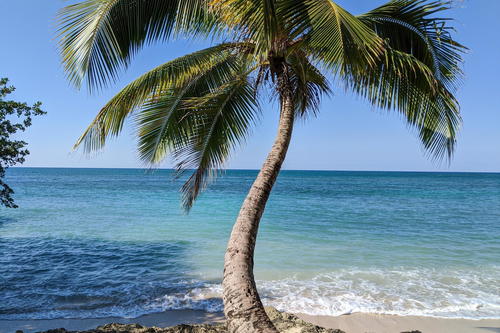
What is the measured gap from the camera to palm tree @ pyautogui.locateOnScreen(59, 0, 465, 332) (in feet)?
10.0

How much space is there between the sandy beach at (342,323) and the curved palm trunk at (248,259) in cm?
385

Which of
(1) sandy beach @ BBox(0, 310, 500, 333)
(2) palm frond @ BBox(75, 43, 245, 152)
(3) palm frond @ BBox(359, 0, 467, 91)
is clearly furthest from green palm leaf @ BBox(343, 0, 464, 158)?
(1) sandy beach @ BBox(0, 310, 500, 333)

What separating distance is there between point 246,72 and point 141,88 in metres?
1.36

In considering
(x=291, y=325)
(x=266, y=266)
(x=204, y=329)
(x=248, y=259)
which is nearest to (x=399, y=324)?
(x=291, y=325)

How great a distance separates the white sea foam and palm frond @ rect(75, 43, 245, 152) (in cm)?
402

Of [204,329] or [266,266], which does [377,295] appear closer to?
[266,266]

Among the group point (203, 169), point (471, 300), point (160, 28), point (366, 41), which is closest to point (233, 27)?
point (160, 28)

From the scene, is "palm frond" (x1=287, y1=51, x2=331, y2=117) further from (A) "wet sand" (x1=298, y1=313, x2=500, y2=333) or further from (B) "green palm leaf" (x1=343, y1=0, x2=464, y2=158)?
(A) "wet sand" (x1=298, y1=313, x2=500, y2=333)

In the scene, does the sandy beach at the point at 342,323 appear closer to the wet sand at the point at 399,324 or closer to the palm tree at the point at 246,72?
the wet sand at the point at 399,324

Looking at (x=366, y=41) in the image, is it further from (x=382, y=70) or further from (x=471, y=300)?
(x=471, y=300)

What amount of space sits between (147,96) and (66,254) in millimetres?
8606

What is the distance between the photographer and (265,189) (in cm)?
328

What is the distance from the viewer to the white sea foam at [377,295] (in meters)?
6.67

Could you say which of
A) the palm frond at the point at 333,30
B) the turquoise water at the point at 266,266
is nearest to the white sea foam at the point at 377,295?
the turquoise water at the point at 266,266
